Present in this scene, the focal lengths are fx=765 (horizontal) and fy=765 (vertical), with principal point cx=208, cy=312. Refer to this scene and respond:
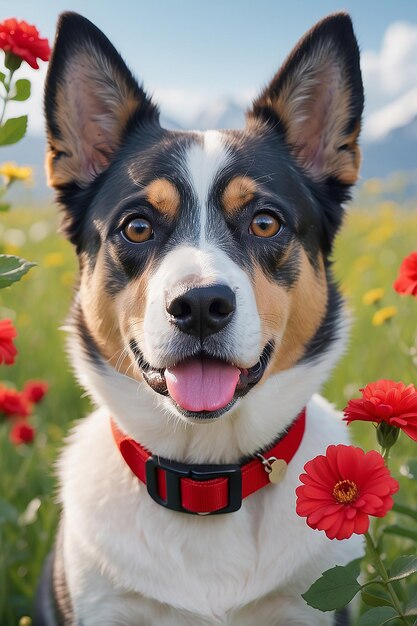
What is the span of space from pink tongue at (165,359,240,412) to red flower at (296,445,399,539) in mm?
534

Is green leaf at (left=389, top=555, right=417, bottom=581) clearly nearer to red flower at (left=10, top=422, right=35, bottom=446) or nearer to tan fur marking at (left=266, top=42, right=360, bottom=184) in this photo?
tan fur marking at (left=266, top=42, right=360, bottom=184)

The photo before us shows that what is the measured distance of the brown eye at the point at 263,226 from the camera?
256cm

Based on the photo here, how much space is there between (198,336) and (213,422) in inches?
18.5

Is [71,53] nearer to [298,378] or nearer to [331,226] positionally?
[331,226]

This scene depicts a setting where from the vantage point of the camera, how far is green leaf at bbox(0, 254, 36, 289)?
83.0 inches

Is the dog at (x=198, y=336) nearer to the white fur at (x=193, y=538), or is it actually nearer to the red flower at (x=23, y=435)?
the white fur at (x=193, y=538)

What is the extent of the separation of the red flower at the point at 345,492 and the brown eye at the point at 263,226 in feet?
3.19

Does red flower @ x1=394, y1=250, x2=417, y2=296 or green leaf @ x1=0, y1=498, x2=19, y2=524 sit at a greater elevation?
red flower @ x1=394, y1=250, x2=417, y2=296

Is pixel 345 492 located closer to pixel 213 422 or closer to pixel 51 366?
pixel 213 422

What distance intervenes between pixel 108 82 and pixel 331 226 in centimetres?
100

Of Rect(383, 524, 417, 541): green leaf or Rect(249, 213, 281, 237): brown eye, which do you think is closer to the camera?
Rect(383, 524, 417, 541): green leaf

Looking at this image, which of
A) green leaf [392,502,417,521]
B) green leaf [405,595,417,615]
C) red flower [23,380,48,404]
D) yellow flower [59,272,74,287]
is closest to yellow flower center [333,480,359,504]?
green leaf [405,595,417,615]

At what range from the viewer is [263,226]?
2.56 metres

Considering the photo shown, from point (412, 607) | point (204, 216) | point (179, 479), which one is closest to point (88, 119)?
point (204, 216)
